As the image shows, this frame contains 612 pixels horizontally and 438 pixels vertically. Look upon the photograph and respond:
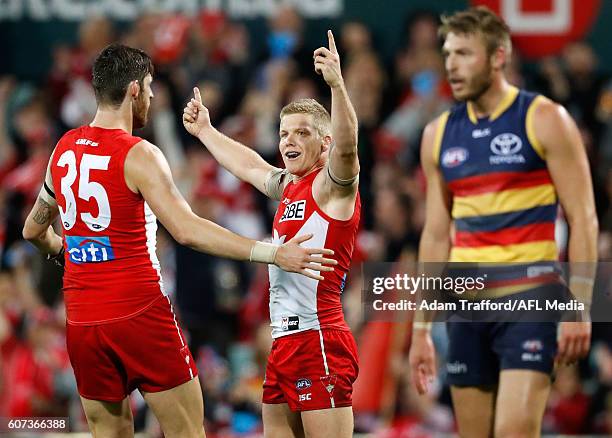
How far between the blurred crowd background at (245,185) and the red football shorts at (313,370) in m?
3.41

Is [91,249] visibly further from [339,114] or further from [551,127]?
[551,127]

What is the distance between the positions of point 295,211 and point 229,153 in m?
0.86

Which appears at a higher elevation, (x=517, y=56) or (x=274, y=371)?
(x=517, y=56)

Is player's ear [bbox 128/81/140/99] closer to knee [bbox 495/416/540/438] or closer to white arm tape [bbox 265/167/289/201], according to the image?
white arm tape [bbox 265/167/289/201]

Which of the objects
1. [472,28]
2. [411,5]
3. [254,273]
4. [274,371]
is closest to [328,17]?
[411,5]

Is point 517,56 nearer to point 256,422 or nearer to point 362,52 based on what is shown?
point 362,52

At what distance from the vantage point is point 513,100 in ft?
18.8

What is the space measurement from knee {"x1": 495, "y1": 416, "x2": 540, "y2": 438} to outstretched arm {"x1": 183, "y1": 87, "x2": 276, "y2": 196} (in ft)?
5.59

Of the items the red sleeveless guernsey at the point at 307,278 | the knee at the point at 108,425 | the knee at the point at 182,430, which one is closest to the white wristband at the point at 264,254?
the red sleeveless guernsey at the point at 307,278

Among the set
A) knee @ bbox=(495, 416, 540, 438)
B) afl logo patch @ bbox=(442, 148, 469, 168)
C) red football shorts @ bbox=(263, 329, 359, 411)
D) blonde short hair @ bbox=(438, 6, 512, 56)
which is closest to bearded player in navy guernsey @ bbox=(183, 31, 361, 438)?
red football shorts @ bbox=(263, 329, 359, 411)

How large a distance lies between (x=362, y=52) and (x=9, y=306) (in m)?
3.99

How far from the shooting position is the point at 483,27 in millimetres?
5852

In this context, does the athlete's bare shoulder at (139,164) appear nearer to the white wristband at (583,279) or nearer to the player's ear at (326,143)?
the player's ear at (326,143)

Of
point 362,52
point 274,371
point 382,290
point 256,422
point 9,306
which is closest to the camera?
point 274,371
